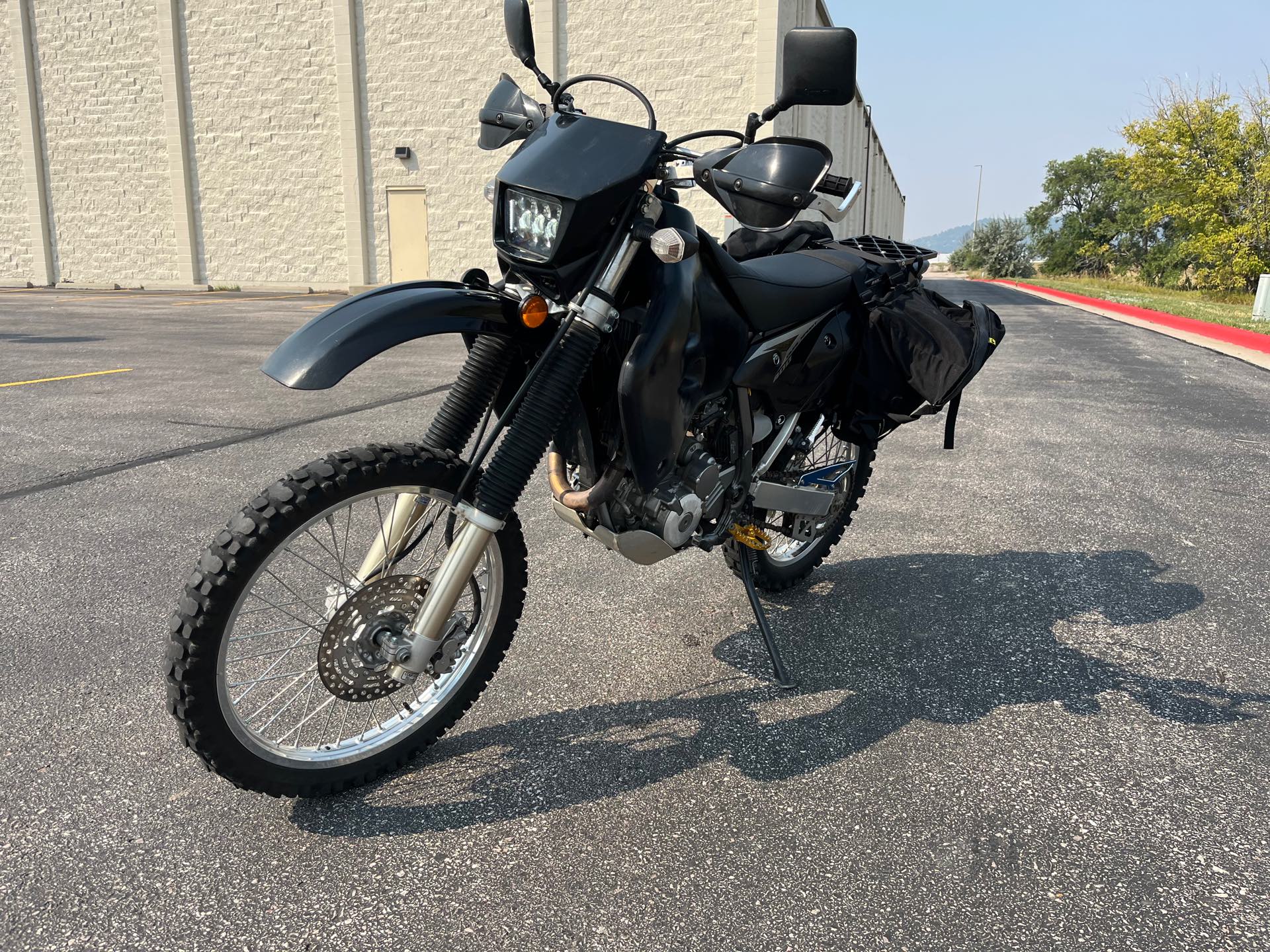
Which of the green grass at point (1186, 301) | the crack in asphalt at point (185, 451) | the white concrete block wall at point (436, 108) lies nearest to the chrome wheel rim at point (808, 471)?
the crack in asphalt at point (185, 451)

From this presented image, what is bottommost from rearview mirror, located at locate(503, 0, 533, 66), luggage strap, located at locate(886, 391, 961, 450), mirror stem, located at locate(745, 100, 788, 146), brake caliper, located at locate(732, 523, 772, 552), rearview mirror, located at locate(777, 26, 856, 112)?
brake caliper, located at locate(732, 523, 772, 552)

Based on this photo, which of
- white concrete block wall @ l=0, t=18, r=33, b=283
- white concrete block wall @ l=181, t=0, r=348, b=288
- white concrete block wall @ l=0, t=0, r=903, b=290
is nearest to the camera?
white concrete block wall @ l=0, t=0, r=903, b=290

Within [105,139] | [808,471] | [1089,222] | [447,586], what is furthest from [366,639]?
[1089,222]

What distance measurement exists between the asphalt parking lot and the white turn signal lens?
4.45 ft

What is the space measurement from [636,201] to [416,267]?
25.4 metres

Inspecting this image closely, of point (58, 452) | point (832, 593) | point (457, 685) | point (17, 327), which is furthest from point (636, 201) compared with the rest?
point (17, 327)

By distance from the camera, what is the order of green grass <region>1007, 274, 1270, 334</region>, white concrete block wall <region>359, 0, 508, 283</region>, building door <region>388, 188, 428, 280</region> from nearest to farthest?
green grass <region>1007, 274, 1270, 334</region> < white concrete block wall <region>359, 0, 508, 283</region> < building door <region>388, 188, 428, 280</region>

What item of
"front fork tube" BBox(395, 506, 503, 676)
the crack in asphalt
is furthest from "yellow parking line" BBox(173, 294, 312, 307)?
"front fork tube" BBox(395, 506, 503, 676)

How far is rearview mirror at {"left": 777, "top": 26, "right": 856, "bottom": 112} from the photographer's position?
2.19 meters

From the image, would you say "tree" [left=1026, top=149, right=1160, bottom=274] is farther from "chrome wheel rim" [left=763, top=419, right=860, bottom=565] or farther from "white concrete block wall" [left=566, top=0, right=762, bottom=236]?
"chrome wheel rim" [left=763, top=419, right=860, bottom=565]

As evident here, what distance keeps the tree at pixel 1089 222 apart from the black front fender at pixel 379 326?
6978 cm

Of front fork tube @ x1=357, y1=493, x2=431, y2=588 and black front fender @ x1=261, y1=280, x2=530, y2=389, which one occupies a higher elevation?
black front fender @ x1=261, y1=280, x2=530, y2=389

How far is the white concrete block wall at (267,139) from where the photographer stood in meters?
25.7

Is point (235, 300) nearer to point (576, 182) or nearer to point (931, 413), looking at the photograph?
point (931, 413)
